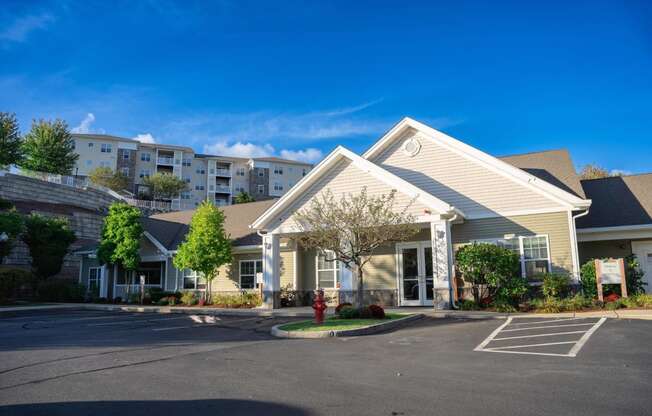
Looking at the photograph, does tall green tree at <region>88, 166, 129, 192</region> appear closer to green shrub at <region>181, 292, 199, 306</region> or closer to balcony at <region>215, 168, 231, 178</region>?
balcony at <region>215, 168, 231, 178</region>

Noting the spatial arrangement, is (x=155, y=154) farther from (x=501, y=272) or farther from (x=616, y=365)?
(x=616, y=365)

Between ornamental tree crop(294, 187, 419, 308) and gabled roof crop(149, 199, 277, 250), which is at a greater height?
gabled roof crop(149, 199, 277, 250)

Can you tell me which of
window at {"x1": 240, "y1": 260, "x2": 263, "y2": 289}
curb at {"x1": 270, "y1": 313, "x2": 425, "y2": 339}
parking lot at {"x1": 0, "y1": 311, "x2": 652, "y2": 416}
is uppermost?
window at {"x1": 240, "y1": 260, "x2": 263, "y2": 289}

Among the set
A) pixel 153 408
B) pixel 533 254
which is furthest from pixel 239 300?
pixel 153 408

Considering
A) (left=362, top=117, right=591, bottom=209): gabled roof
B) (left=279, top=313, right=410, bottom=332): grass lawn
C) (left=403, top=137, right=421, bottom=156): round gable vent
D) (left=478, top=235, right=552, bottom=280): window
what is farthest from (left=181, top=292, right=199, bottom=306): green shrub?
(left=478, top=235, right=552, bottom=280): window

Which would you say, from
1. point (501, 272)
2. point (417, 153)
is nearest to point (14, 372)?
point (501, 272)

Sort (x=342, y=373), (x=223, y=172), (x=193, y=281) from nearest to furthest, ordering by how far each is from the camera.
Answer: (x=342, y=373), (x=193, y=281), (x=223, y=172)

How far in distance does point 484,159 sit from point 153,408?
16150 millimetres

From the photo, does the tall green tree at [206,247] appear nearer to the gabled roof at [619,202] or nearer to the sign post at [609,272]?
the gabled roof at [619,202]

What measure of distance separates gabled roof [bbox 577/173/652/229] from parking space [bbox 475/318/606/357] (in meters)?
6.95

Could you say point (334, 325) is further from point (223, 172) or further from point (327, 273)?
point (223, 172)

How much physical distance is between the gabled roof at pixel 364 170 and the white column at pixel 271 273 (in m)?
0.80

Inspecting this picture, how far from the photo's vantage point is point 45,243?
103 ft

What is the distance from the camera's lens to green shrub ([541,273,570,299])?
1616cm
